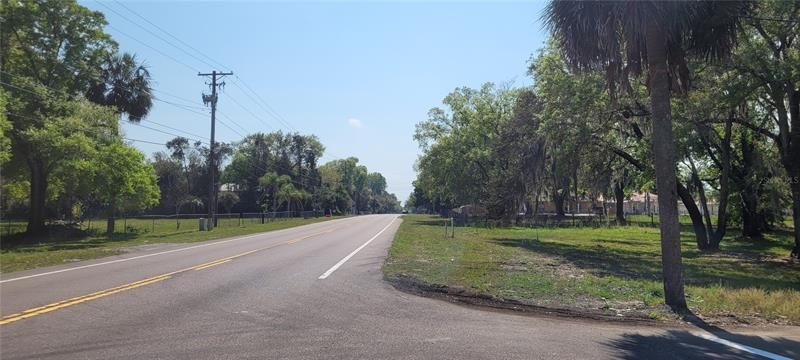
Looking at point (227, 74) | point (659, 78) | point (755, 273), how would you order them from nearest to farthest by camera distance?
1. point (659, 78)
2. point (755, 273)
3. point (227, 74)

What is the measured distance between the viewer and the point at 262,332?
7.75 meters

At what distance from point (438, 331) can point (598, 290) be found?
5794 millimetres

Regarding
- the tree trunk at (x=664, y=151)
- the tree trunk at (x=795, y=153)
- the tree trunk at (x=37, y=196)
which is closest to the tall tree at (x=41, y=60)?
the tree trunk at (x=37, y=196)

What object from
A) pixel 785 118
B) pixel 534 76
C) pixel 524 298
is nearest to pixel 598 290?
pixel 524 298

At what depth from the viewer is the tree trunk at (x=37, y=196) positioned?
34406mm

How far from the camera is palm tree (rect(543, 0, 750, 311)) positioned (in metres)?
10.5

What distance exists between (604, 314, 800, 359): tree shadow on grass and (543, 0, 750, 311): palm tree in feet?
6.96

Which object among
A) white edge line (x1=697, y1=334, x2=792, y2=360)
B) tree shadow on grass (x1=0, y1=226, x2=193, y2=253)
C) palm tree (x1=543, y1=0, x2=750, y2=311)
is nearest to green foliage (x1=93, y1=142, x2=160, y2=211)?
tree shadow on grass (x1=0, y1=226, x2=193, y2=253)

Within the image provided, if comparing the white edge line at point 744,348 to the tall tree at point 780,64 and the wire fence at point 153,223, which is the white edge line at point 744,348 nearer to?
the tall tree at point 780,64

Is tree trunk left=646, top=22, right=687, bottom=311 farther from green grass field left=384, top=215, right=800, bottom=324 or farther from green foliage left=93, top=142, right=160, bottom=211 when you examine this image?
green foliage left=93, top=142, right=160, bottom=211

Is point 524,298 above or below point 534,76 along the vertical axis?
below

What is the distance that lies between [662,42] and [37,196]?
118 feet

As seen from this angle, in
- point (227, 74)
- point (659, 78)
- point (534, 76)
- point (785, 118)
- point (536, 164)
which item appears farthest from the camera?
point (227, 74)

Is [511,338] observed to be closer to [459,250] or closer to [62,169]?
[459,250]
